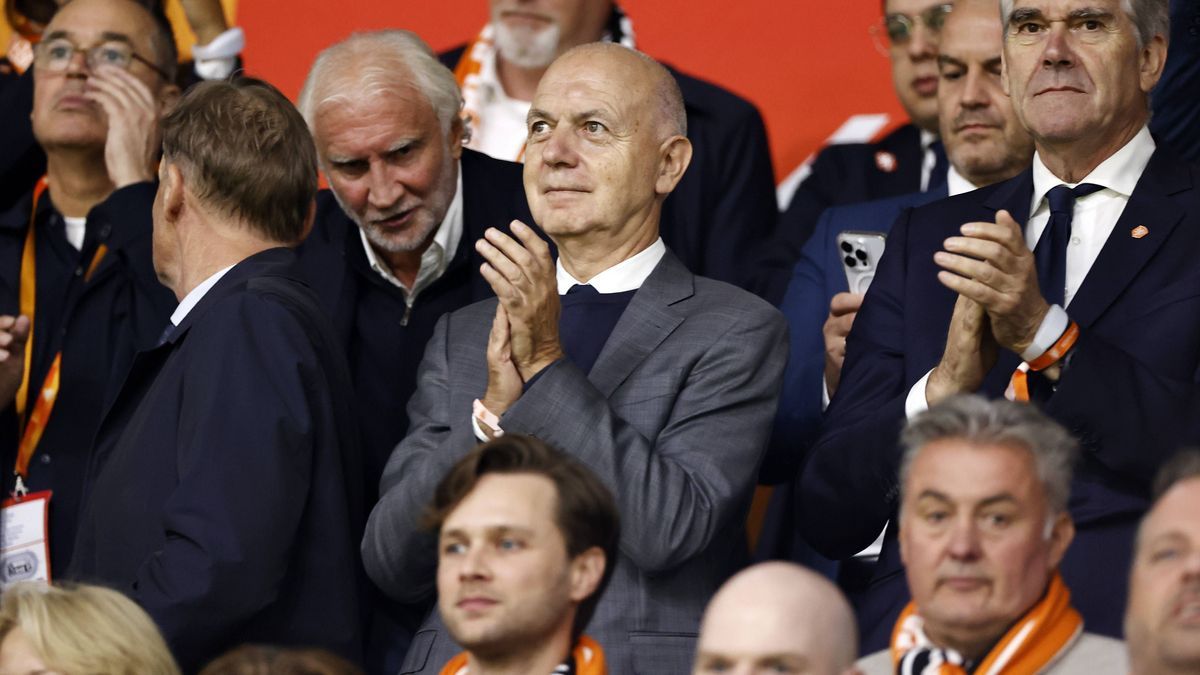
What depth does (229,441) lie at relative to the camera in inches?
145

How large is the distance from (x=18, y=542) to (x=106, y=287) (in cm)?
68

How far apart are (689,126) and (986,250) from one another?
2.00 metres

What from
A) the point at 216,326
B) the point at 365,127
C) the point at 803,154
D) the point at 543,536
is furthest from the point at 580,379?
the point at 803,154

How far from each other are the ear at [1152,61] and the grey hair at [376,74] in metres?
1.61

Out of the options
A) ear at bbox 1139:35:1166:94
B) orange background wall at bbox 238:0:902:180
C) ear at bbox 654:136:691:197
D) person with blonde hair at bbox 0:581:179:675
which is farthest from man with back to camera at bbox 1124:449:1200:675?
orange background wall at bbox 238:0:902:180

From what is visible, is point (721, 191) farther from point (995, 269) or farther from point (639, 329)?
point (995, 269)

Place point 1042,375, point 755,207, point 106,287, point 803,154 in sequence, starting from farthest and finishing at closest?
point 803,154
point 755,207
point 106,287
point 1042,375

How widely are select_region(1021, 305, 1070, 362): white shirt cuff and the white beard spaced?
2390 mm

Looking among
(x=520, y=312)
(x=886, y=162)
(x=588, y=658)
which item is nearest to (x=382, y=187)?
(x=520, y=312)

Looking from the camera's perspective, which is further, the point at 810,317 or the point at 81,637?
the point at 810,317

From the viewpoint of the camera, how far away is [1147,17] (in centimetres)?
384

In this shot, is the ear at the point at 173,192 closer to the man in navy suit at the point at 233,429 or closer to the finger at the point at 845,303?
the man in navy suit at the point at 233,429

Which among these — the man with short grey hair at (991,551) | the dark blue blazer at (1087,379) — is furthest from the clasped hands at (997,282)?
the man with short grey hair at (991,551)

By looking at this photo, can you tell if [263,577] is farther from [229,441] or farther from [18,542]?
[18,542]
